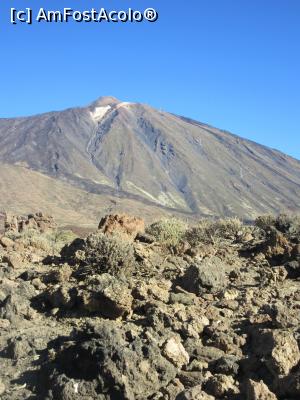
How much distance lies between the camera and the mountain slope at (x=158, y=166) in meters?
154

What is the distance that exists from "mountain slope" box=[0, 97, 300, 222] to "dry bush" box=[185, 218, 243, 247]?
127670mm

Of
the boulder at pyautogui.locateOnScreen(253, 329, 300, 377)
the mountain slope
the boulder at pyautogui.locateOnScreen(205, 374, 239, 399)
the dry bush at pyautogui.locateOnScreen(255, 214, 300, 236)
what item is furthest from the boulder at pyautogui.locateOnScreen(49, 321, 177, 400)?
the mountain slope

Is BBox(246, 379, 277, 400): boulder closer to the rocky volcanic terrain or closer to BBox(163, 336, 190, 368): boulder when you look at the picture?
the rocky volcanic terrain

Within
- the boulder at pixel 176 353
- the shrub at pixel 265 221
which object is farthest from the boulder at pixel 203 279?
the shrub at pixel 265 221

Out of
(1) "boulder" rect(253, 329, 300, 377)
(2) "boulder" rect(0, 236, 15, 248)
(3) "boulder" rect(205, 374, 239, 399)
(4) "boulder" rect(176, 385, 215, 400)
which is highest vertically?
(1) "boulder" rect(253, 329, 300, 377)

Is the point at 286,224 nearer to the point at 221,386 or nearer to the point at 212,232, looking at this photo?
the point at 212,232

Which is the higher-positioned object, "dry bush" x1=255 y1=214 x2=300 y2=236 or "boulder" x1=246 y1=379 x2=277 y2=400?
"boulder" x1=246 y1=379 x2=277 y2=400

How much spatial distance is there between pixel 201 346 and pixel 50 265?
14.6ft

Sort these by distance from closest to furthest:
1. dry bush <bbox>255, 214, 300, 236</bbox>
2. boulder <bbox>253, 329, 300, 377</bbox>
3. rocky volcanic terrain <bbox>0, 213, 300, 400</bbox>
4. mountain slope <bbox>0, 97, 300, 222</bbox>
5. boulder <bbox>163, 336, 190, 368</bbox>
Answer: boulder <bbox>253, 329, 300, 377</bbox>, rocky volcanic terrain <bbox>0, 213, 300, 400</bbox>, boulder <bbox>163, 336, 190, 368</bbox>, dry bush <bbox>255, 214, 300, 236</bbox>, mountain slope <bbox>0, 97, 300, 222</bbox>

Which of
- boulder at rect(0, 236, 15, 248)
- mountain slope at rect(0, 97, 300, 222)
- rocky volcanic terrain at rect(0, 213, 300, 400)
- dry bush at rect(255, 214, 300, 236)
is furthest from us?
mountain slope at rect(0, 97, 300, 222)

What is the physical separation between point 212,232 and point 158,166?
Result: 538 ft

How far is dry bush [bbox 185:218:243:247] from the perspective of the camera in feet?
36.2

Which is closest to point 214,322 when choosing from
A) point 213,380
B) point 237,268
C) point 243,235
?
point 213,380

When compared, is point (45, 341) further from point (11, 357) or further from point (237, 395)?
point (237, 395)
